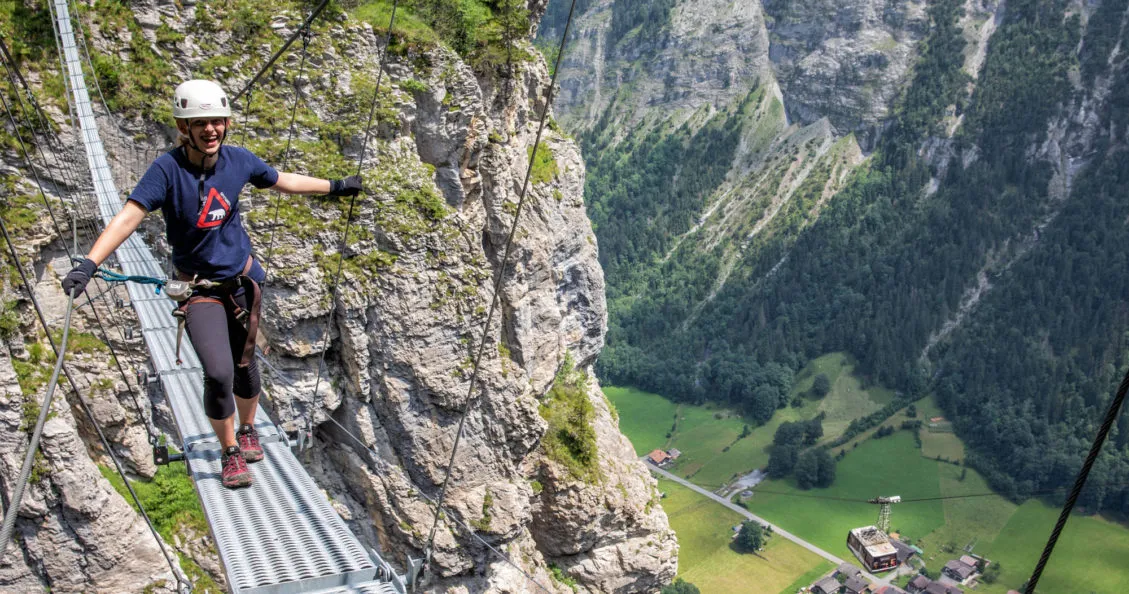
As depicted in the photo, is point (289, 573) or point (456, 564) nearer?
point (289, 573)

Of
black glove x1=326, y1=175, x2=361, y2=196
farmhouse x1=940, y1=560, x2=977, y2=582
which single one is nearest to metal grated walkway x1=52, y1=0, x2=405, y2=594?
black glove x1=326, y1=175, x2=361, y2=196

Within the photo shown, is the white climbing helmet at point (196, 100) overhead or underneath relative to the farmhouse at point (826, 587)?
overhead

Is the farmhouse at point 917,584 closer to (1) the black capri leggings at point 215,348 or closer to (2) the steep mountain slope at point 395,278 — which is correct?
(2) the steep mountain slope at point 395,278

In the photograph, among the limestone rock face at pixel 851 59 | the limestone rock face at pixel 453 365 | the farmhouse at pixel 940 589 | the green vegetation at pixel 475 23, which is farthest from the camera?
the limestone rock face at pixel 851 59

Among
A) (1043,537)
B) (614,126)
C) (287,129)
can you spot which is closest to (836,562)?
(1043,537)

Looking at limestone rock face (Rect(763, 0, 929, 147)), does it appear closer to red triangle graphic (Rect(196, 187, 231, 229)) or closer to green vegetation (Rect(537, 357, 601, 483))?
green vegetation (Rect(537, 357, 601, 483))

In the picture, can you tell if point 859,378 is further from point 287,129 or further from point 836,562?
point 287,129

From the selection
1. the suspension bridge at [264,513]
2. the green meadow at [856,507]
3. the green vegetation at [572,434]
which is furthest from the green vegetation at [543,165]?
the green meadow at [856,507]
